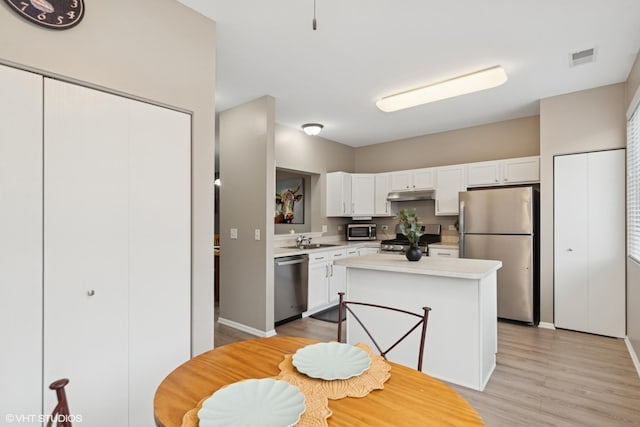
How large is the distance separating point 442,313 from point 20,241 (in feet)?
8.64

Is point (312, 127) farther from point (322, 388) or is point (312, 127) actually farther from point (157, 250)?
point (322, 388)

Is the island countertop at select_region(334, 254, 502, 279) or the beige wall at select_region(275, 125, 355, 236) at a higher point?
the beige wall at select_region(275, 125, 355, 236)

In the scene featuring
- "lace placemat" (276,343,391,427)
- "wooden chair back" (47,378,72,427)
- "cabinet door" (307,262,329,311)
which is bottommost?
"cabinet door" (307,262,329,311)

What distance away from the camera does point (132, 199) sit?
188 cm

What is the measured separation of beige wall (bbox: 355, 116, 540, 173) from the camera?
448 centimetres

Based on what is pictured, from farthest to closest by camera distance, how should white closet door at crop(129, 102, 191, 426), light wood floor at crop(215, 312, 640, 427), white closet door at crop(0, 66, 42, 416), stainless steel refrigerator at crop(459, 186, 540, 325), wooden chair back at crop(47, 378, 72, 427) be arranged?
1. stainless steel refrigerator at crop(459, 186, 540, 325)
2. light wood floor at crop(215, 312, 640, 427)
3. white closet door at crop(129, 102, 191, 426)
4. white closet door at crop(0, 66, 42, 416)
5. wooden chair back at crop(47, 378, 72, 427)

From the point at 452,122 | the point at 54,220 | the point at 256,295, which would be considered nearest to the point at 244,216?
the point at 256,295

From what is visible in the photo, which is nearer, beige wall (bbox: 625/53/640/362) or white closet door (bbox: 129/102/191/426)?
white closet door (bbox: 129/102/191/426)

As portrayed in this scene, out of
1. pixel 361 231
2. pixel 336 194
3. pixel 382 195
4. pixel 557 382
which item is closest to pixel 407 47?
pixel 557 382

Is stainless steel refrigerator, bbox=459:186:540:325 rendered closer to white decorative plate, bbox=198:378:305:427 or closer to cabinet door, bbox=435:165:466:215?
cabinet door, bbox=435:165:466:215

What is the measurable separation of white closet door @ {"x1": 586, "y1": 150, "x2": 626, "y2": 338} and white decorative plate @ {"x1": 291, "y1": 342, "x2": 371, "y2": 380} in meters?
3.58

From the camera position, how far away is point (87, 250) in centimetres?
170

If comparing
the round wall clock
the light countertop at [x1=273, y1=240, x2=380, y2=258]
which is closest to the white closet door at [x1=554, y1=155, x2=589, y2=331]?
the light countertop at [x1=273, y1=240, x2=380, y2=258]

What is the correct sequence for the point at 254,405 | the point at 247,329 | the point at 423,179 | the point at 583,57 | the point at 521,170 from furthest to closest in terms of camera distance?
the point at 423,179
the point at 521,170
the point at 247,329
the point at 583,57
the point at 254,405
